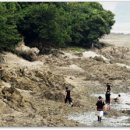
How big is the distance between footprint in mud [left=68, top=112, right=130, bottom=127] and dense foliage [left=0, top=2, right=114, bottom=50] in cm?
799

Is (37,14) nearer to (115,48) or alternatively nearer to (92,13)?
(115,48)

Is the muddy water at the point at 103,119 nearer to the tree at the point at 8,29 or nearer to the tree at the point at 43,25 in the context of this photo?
the tree at the point at 8,29

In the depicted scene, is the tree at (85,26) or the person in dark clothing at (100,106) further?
the tree at (85,26)

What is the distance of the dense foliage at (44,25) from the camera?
26.4m

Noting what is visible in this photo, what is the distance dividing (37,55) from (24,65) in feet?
8.66

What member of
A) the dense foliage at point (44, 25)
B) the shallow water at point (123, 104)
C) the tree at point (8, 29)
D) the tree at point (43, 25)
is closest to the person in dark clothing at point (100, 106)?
the shallow water at point (123, 104)

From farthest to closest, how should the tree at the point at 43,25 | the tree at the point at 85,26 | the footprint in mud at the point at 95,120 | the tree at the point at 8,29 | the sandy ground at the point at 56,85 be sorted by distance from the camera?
1. the tree at the point at 85,26
2. the tree at the point at 43,25
3. the tree at the point at 8,29
4. the sandy ground at the point at 56,85
5. the footprint in mud at the point at 95,120

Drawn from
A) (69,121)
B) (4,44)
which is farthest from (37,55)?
(69,121)

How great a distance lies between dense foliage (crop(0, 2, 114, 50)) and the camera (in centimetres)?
2644

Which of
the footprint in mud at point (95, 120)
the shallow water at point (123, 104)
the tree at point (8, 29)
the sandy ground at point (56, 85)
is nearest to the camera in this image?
the footprint in mud at point (95, 120)

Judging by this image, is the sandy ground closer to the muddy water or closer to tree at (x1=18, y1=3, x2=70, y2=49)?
the muddy water

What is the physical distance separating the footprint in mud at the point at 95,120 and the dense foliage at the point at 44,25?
315 inches

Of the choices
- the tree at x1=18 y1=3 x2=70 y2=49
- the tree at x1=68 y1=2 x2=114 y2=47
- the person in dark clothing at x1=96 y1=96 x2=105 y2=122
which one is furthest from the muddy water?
the tree at x1=68 y1=2 x2=114 y2=47

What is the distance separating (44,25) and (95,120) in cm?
1229
